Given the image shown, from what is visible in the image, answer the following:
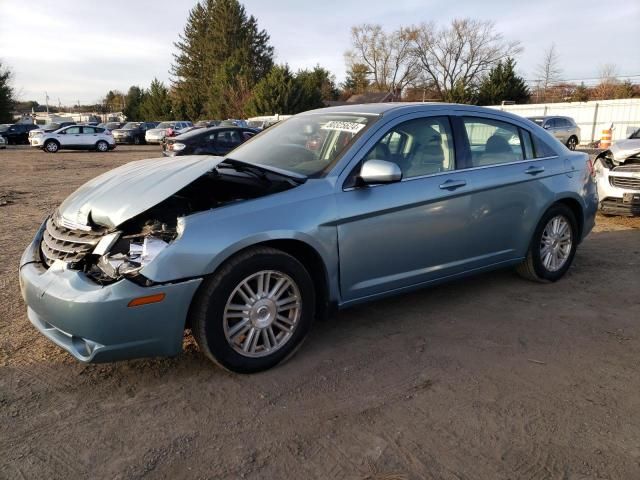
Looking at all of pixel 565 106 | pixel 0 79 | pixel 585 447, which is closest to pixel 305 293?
pixel 585 447

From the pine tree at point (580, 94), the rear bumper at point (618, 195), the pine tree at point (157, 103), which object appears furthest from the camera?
the pine tree at point (157, 103)

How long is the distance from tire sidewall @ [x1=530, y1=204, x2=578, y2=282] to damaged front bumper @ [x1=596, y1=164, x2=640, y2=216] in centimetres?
325

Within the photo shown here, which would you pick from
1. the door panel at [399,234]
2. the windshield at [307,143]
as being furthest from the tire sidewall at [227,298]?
the windshield at [307,143]

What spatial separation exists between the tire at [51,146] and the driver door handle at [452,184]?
28252 millimetres

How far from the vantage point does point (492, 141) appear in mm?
4391

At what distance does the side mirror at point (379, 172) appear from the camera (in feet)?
11.0

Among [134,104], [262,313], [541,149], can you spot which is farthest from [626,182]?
[134,104]

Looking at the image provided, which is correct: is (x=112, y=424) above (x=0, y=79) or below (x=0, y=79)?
below

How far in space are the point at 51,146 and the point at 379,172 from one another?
28546mm

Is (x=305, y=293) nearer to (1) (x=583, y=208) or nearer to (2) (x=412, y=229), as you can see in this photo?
(2) (x=412, y=229)

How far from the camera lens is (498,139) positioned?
175 inches

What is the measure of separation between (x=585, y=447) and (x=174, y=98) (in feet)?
213

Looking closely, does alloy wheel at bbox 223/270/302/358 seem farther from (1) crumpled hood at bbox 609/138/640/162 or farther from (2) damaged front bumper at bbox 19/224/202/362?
(1) crumpled hood at bbox 609/138/640/162

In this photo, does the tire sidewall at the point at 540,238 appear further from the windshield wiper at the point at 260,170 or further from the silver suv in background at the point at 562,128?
the silver suv in background at the point at 562,128
